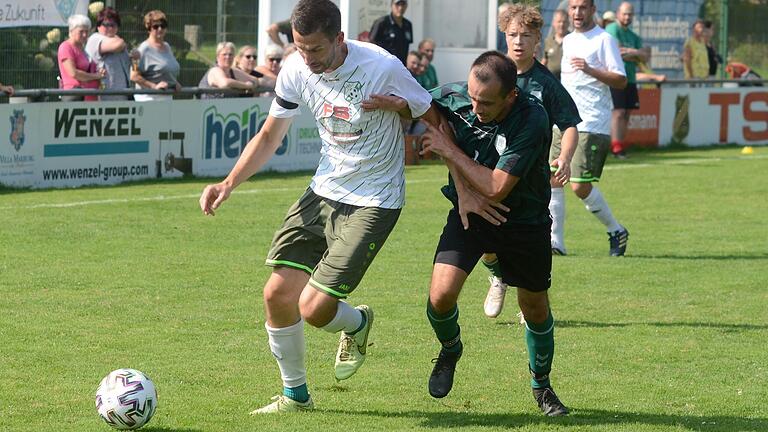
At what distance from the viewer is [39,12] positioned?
16062mm

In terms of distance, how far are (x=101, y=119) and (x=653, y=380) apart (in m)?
9.81

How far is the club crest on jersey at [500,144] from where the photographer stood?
6.13 m

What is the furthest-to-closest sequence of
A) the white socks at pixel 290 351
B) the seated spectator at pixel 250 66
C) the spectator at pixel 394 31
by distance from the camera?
the spectator at pixel 394 31 → the seated spectator at pixel 250 66 → the white socks at pixel 290 351

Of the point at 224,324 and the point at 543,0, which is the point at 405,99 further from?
the point at 543,0

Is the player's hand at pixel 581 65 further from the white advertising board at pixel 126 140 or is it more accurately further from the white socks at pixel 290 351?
the white advertising board at pixel 126 140

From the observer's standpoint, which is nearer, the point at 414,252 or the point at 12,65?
the point at 414,252

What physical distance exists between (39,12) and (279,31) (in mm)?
4265

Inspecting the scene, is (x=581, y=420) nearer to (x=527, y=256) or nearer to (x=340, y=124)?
(x=527, y=256)

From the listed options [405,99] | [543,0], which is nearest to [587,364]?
[405,99]

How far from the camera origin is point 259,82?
58.7ft

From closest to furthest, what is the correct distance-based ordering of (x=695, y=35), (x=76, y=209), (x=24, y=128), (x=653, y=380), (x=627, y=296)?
1. (x=653, y=380)
2. (x=627, y=296)
3. (x=76, y=209)
4. (x=24, y=128)
5. (x=695, y=35)

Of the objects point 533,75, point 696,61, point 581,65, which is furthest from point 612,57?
point 696,61

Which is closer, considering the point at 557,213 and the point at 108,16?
the point at 557,213

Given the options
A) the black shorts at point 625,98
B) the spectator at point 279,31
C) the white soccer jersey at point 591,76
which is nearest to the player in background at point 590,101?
the white soccer jersey at point 591,76
